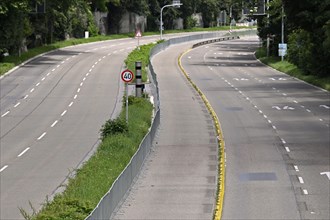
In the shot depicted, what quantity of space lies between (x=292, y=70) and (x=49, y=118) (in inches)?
1471

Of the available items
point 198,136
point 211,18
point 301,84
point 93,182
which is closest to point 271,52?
point 301,84

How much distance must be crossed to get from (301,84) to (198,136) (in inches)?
1230

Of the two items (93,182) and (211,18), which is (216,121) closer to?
(93,182)

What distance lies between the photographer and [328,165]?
33969mm

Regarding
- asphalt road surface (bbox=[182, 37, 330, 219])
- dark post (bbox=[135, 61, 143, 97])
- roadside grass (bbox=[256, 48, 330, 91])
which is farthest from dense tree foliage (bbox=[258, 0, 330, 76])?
dark post (bbox=[135, 61, 143, 97])

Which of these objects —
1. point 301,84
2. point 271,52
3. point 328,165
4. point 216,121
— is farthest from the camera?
point 271,52

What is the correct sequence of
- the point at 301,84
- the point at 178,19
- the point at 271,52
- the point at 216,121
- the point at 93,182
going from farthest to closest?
the point at 178,19 < the point at 271,52 < the point at 301,84 < the point at 216,121 < the point at 93,182

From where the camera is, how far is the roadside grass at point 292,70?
69312mm

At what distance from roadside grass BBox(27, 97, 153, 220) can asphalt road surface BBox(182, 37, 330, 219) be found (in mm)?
4185

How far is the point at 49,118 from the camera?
5156 centimetres

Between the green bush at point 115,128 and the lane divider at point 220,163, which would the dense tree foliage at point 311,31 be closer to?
the lane divider at point 220,163

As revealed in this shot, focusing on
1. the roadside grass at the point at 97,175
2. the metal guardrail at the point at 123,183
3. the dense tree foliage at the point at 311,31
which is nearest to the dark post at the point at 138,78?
the roadside grass at the point at 97,175

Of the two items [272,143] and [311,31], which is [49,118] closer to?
[272,143]

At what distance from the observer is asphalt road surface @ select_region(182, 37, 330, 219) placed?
27.0m
